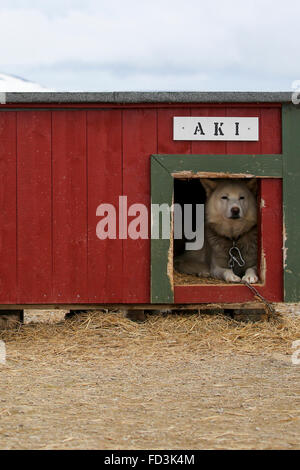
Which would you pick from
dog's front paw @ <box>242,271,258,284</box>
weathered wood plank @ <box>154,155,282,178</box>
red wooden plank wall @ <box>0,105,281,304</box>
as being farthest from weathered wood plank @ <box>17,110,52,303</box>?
dog's front paw @ <box>242,271,258,284</box>

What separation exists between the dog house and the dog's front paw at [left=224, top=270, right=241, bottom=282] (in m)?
0.49

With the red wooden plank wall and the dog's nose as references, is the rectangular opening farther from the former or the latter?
the red wooden plank wall

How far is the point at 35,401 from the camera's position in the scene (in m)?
4.30

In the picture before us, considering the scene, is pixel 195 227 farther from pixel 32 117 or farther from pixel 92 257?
pixel 32 117

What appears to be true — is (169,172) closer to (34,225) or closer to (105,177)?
(105,177)

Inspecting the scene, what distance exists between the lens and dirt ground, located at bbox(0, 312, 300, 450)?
3535mm

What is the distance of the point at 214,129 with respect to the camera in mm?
6691

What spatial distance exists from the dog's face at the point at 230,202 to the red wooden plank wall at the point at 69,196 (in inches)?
32.0

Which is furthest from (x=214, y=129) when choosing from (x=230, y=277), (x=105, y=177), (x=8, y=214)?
(x=8, y=214)

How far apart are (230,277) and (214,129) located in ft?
5.38

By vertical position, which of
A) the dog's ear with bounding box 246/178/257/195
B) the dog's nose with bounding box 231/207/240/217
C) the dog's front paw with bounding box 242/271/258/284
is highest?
the dog's ear with bounding box 246/178/257/195

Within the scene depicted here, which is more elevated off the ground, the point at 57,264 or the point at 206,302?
the point at 57,264

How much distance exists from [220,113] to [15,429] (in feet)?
13.6
